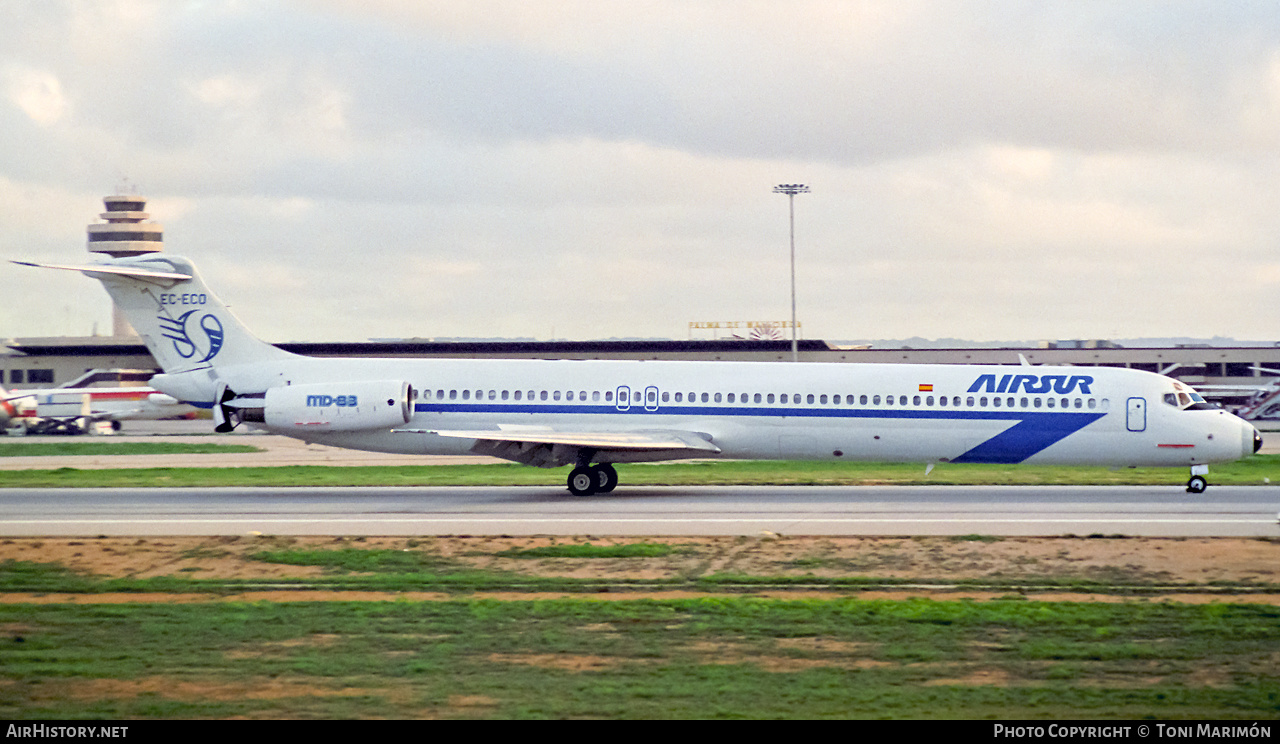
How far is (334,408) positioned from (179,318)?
16.8 ft

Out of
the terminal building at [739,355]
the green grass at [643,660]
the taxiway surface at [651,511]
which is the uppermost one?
the terminal building at [739,355]

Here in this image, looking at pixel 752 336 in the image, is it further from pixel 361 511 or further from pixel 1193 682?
pixel 1193 682

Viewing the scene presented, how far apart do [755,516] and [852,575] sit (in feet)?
22.5

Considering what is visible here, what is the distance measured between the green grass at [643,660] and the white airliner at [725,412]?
14.0 meters

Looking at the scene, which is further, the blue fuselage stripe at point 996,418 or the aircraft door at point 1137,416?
the blue fuselage stripe at point 996,418

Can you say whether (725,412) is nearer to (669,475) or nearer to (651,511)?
(669,475)

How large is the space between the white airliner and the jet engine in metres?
0.04

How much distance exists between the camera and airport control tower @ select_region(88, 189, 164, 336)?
138875 mm

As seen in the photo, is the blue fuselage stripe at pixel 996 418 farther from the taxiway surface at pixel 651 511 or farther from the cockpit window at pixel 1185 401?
the cockpit window at pixel 1185 401

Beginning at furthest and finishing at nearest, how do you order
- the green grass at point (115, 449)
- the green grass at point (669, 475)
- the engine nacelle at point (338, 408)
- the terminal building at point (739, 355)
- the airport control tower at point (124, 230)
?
1. the airport control tower at point (124, 230)
2. the terminal building at point (739, 355)
3. the green grass at point (115, 449)
4. the green grass at point (669, 475)
5. the engine nacelle at point (338, 408)

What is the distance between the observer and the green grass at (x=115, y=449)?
1822 inches

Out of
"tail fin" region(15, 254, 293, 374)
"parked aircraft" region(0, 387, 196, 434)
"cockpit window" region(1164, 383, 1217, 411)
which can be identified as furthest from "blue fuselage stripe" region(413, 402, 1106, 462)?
"parked aircraft" region(0, 387, 196, 434)

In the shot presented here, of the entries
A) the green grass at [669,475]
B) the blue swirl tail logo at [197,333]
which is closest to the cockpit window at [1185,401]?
the green grass at [669,475]

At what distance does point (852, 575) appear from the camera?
17422 mm
